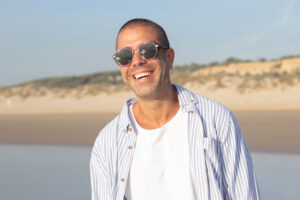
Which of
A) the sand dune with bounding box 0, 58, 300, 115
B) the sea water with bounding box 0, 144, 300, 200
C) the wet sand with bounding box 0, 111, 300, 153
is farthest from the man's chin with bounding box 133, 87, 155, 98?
the sand dune with bounding box 0, 58, 300, 115

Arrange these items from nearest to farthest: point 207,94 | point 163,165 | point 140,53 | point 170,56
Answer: point 163,165
point 140,53
point 170,56
point 207,94

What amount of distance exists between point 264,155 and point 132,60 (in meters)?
6.74

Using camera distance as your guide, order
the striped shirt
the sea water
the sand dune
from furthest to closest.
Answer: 1. the sand dune
2. the sea water
3. the striped shirt

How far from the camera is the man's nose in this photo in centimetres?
279

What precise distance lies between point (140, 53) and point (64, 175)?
16.5ft

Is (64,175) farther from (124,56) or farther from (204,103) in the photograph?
(204,103)

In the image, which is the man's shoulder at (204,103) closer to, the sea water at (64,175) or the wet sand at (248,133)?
the sea water at (64,175)

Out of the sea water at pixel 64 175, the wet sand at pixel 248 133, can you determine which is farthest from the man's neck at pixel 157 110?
the wet sand at pixel 248 133

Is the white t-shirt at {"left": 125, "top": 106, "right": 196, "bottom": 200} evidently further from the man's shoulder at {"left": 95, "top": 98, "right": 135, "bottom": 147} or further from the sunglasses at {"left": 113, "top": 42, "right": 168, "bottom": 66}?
the sunglasses at {"left": 113, "top": 42, "right": 168, "bottom": 66}

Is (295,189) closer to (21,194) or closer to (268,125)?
(21,194)

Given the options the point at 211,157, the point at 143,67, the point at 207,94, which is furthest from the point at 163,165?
the point at 207,94

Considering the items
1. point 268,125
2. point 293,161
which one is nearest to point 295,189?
point 293,161

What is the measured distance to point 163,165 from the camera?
266 cm

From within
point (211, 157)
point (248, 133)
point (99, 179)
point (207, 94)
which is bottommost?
point (248, 133)
